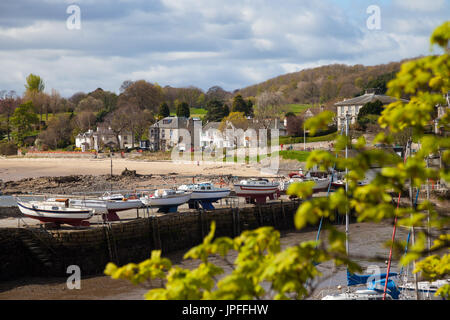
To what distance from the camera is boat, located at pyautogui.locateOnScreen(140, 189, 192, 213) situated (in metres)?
30.2

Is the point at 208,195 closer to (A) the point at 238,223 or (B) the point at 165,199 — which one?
(A) the point at 238,223

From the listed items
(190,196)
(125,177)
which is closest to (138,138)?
(125,177)

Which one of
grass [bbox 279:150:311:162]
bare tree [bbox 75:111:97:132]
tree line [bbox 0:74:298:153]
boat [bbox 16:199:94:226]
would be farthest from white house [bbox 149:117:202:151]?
boat [bbox 16:199:94:226]

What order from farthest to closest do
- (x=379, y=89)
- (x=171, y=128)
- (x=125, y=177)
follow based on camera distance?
(x=171, y=128) < (x=379, y=89) < (x=125, y=177)

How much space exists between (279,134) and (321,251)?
77791 mm

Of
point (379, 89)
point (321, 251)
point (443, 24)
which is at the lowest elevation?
point (321, 251)

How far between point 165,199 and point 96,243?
6.33 m

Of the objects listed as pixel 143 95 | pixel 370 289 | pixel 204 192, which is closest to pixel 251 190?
pixel 204 192

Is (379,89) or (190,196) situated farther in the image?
(379,89)

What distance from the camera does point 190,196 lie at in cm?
3197

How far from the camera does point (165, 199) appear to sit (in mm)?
30547

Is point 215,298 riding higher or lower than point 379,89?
lower
